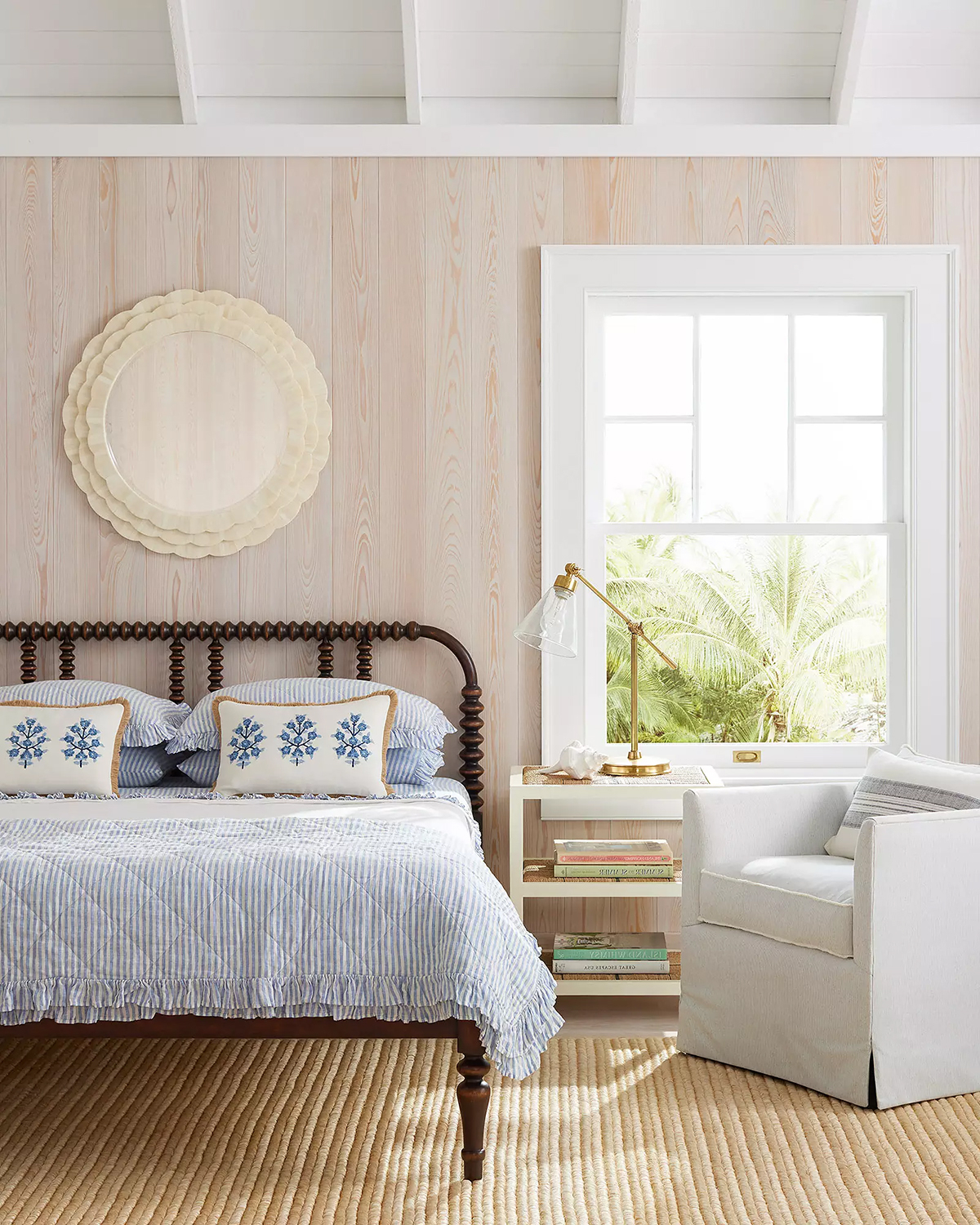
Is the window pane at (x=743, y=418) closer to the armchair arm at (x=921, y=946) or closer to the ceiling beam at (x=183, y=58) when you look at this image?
the armchair arm at (x=921, y=946)

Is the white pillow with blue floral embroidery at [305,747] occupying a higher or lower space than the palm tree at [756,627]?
lower

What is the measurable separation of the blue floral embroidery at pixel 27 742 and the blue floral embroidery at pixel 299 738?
64cm

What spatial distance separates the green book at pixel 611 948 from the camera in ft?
9.86

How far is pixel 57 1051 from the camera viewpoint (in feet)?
8.54

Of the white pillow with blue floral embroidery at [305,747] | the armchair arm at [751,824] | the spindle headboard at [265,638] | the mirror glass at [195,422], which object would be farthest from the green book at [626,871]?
the mirror glass at [195,422]

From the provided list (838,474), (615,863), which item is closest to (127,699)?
(615,863)

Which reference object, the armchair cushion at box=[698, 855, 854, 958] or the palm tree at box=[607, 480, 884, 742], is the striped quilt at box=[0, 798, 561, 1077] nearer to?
the armchair cushion at box=[698, 855, 854, 958]

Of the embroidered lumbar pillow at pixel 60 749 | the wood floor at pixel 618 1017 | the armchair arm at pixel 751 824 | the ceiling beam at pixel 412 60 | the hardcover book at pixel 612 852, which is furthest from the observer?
the ceiling beam at pixel 412 60

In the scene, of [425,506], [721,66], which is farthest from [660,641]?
[721,66]

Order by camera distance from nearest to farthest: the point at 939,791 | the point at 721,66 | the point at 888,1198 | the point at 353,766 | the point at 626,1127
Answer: the point at 888,1198, the point at 626,1127, the point at 939,791, the point at 353,766, the point at 721,66

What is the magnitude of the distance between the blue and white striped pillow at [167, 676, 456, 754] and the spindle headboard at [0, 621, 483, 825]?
0.16m

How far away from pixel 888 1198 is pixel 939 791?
0.93m

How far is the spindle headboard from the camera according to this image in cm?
335

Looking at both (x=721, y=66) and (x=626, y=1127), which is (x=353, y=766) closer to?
(x=626, y=1127)
